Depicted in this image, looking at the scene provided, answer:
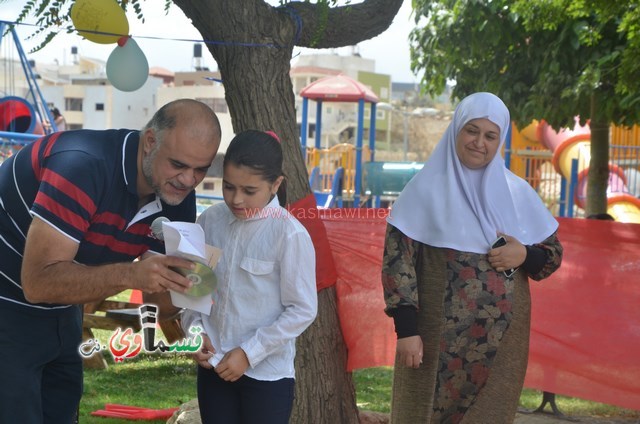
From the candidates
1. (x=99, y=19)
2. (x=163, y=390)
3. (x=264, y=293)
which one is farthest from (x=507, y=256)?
(x=163, y=390)

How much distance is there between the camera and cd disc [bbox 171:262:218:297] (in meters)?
2.64

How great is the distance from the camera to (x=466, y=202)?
358 cm

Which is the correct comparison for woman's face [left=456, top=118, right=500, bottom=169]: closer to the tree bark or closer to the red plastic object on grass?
the tree bark

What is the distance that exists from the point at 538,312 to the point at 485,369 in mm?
1965

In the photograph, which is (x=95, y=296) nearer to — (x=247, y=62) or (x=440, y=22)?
(x=247, y=62)

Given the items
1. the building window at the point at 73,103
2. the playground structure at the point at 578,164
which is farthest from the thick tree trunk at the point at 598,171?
the building window at the point at 73,103

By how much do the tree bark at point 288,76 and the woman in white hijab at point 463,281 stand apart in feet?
3.13

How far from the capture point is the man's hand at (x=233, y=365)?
2.95 meters

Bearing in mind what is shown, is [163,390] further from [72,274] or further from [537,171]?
[537,171]

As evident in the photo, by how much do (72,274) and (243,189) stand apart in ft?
2.21

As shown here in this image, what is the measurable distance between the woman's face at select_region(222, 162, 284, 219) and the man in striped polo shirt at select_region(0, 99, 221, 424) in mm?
136

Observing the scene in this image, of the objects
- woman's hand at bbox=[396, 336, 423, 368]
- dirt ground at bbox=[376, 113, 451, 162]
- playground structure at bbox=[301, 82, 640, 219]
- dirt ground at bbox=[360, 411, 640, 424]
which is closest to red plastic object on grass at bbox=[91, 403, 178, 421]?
dirt ground at bbox=[360, 411, 640, 424]

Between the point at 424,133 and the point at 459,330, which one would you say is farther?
the point at 424,133

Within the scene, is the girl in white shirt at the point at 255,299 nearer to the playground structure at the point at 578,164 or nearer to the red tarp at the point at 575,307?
the red tarp at the point at 575,307
